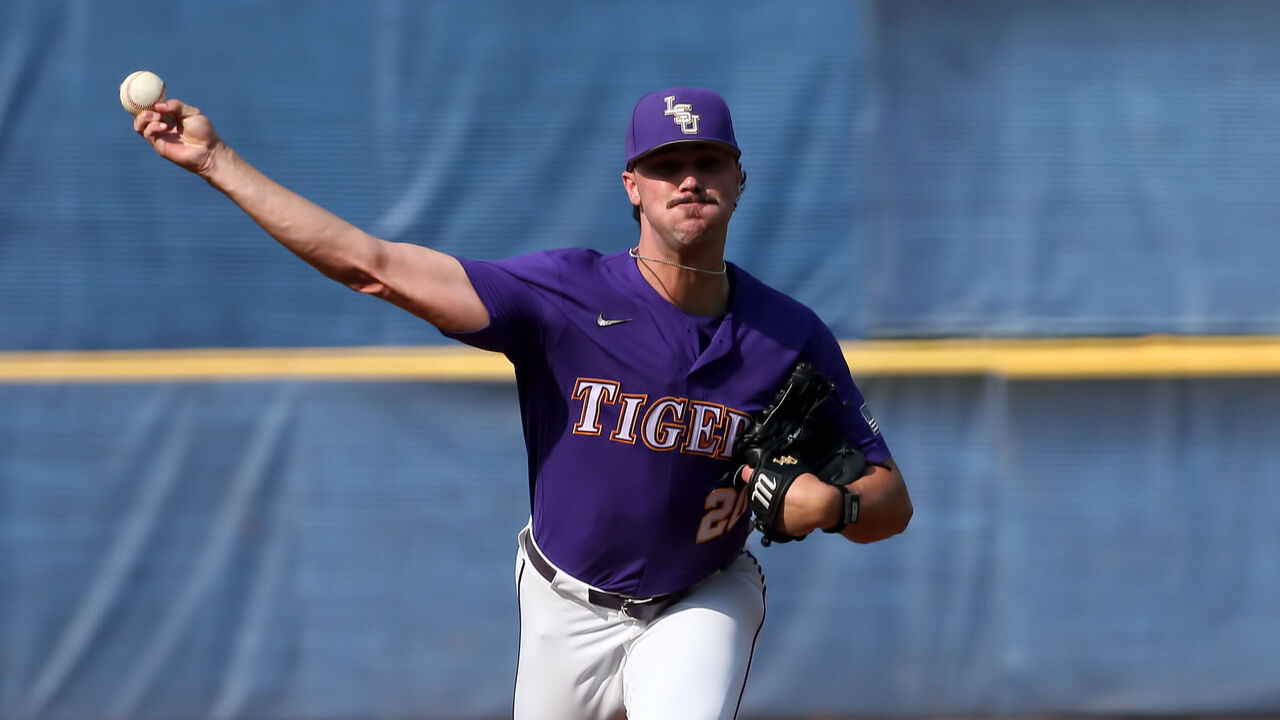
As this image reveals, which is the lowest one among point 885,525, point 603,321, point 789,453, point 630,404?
point 885,525

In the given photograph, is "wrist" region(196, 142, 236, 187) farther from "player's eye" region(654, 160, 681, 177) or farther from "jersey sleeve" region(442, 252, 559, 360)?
"player's eye" region(654, 160, 681, 177)

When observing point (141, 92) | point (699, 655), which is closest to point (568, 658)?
point (699, 655)

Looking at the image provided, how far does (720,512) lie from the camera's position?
2.73 m

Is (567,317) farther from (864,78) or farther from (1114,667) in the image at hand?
(1114,667)

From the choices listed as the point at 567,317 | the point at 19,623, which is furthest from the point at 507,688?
the point at 567,317

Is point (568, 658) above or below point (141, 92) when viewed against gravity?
below

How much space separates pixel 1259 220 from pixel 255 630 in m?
4.04

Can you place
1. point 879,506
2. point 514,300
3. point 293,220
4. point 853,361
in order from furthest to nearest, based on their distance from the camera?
point 853,361 → point 879,506 → point 514,300 → point 293,220

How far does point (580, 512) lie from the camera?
2691 mm

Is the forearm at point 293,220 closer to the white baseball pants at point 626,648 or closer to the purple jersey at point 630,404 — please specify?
the purple jersey at point 630,404

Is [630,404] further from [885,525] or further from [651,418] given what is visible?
[885,525]

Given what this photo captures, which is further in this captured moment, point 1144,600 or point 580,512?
point 1144,600

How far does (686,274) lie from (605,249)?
1854 millimetres

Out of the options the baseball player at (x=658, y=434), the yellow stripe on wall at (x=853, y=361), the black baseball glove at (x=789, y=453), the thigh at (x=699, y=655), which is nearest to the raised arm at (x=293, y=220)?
the baseball player at (x=658, y=434)
